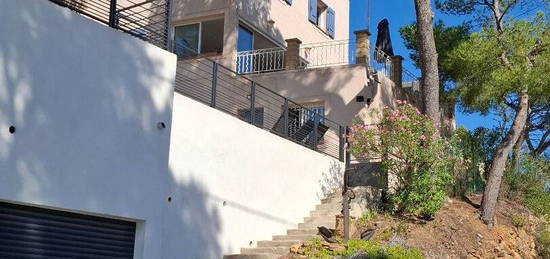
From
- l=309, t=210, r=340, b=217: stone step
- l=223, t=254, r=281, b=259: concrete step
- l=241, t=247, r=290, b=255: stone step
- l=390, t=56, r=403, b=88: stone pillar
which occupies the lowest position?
l=223, t=254, r=281, b=259: concrete step

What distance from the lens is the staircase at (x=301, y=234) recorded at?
42.9 ft

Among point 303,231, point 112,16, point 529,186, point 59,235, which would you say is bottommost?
point 59,235

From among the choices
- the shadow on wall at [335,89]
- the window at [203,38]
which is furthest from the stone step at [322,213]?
the window at [203,38]

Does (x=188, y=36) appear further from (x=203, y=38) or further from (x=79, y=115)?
(x=79, y=115)

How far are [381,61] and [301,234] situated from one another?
8420 millimetres

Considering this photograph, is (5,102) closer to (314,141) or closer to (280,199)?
(280,199)

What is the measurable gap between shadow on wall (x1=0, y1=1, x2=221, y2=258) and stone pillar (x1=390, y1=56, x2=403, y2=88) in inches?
447

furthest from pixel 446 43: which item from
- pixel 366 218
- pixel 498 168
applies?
pixel 366 218

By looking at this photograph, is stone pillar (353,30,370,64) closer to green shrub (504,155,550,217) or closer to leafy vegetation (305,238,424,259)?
green shrub (504,155,550,217)

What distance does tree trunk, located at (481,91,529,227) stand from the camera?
16266mm

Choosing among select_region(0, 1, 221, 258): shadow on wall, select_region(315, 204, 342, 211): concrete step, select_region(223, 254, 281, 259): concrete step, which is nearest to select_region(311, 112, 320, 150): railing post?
select_region(315, 204, 342, 211): concrete step

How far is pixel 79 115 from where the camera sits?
32.7 feet

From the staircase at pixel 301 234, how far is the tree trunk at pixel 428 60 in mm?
3012

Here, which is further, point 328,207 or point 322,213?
point 328,207
